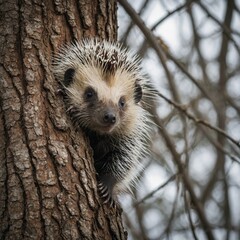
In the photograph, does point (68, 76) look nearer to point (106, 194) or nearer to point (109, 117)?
point (109, 117)

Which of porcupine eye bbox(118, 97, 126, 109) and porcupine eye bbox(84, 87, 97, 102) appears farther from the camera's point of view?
porcupine eye bbox(118, 97, 126, 109)

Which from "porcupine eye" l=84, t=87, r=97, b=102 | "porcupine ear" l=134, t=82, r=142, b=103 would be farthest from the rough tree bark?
"porcupine ear" l=134, t=82, r=142, b=103

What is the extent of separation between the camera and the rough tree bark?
304 centimetres

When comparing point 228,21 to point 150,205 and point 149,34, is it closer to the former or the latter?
point 149,34

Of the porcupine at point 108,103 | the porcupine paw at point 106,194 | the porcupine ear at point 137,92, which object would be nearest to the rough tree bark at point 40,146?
the porcupine paw at point 106,194

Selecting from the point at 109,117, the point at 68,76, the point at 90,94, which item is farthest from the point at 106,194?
the point at 68,76

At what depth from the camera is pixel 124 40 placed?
4969 mm

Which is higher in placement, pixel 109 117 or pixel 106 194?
pixel 109 117

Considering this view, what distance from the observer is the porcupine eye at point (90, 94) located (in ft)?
12.6

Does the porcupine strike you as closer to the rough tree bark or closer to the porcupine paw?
the porcupine paw

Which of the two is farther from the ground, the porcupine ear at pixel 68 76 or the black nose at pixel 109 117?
the porcupine ear at pixel 68 76

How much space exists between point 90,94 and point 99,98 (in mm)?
105

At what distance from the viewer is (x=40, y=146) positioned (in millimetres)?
3176

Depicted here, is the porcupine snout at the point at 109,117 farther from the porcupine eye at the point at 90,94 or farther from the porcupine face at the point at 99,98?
the porcupine eye at the point at 90,94
